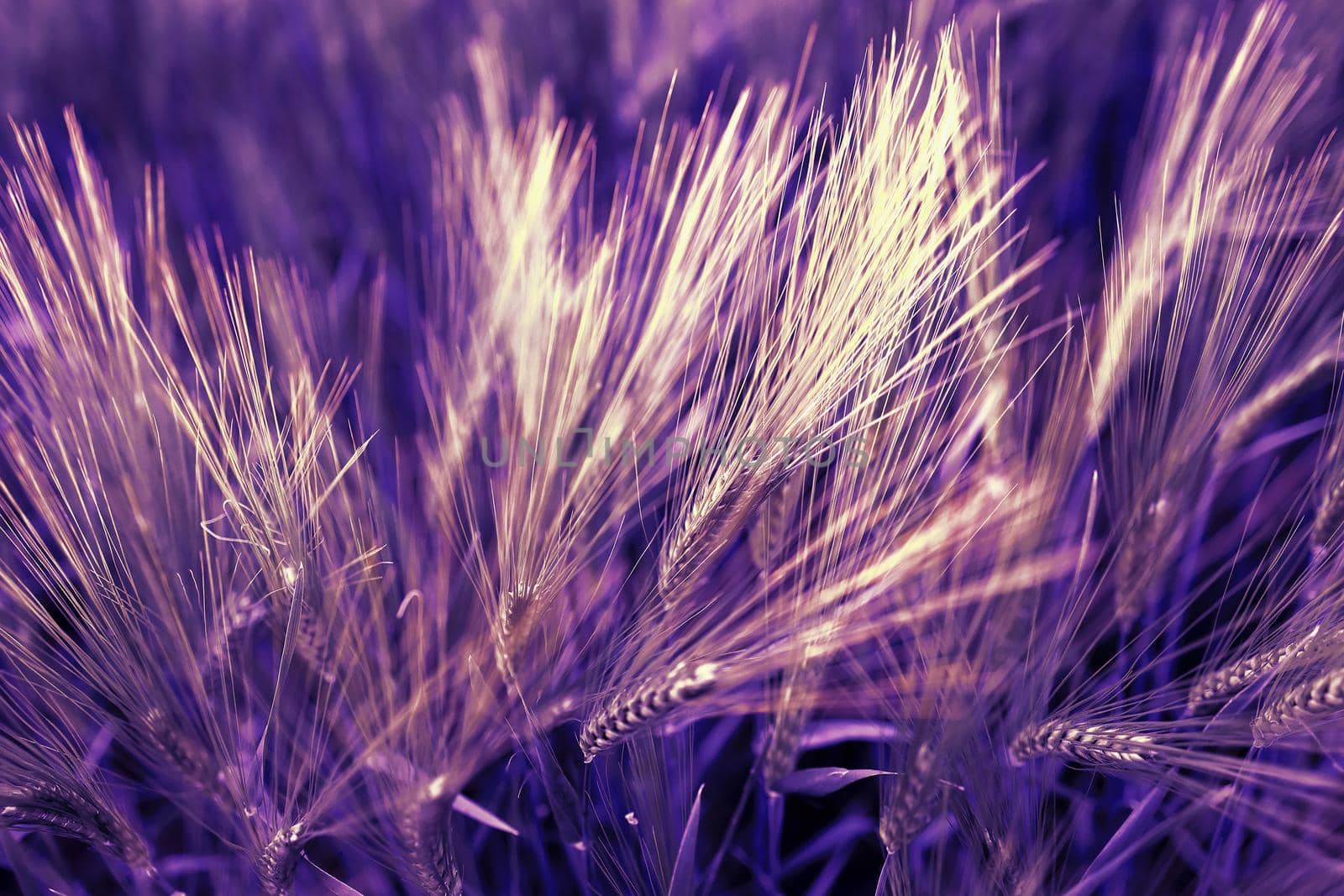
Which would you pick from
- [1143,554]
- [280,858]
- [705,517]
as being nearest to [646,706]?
[705,517]

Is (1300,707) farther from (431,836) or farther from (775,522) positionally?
(431,836)

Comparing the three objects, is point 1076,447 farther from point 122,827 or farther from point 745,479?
point 122,827

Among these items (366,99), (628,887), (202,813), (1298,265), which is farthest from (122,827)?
(1298,265)

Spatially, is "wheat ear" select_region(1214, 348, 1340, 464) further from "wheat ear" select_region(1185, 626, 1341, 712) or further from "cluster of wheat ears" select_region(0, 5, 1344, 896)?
"wheat ear" select_region(1185, 626, 1341, 712)

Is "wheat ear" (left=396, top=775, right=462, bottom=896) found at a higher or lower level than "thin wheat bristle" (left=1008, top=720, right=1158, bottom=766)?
lower

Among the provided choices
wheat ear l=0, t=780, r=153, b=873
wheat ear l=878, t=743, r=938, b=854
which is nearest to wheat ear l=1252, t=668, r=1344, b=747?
wheat ear l=878, t=743, r=938, b=854

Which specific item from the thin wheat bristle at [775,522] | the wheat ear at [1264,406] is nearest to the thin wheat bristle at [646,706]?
the thin wheat bristle at [775,522]

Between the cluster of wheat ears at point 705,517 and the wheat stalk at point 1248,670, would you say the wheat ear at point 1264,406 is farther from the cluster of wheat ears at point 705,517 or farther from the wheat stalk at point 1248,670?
the wheat stalk at point 1248,670
